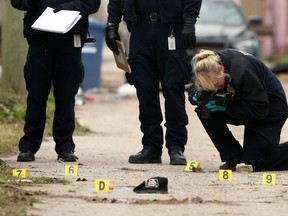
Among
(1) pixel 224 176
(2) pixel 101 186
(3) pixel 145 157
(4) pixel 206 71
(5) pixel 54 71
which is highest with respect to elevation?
(4) pixel 206 71

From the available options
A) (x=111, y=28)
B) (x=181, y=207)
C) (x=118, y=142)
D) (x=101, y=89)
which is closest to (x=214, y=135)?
(x=111, y=28)

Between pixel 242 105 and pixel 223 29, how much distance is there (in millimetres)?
12275

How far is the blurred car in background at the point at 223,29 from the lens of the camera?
21.0 m

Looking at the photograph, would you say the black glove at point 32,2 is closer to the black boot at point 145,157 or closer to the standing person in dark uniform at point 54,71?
the standing person in dark uniform at point 54,71

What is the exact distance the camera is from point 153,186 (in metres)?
8.11

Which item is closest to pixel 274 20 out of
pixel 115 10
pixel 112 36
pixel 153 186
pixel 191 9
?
pixel 115 10

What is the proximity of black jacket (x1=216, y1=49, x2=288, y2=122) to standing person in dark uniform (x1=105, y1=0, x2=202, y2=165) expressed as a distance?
75 centimetres

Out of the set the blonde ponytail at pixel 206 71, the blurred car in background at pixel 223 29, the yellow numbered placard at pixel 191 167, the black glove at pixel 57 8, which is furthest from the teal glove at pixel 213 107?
the blurred car in background at pixel 223 29

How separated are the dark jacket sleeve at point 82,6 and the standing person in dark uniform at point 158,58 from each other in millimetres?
341

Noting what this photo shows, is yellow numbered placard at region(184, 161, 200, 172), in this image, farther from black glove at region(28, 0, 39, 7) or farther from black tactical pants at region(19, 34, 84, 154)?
black glove at region(28, 0, 39, 7)

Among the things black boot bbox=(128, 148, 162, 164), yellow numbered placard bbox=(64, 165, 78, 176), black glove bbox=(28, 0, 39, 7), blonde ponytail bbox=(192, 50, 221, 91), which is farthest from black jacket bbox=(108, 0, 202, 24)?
yellow numbered placard bbox=(64, 165, 78, 176)

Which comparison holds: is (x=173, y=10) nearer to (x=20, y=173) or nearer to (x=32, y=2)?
(x=32, y=2)

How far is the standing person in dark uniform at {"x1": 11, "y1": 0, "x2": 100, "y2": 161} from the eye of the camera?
393 inches

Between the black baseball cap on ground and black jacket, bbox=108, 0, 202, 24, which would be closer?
the black baseball cap on ground
